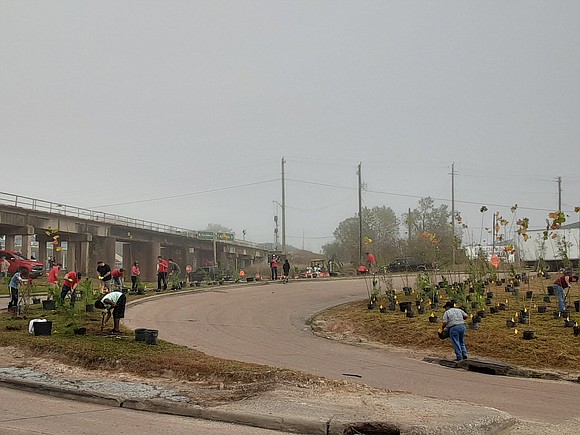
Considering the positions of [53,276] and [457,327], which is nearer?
[457,327]

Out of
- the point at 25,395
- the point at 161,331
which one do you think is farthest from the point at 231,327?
the point at 25,395

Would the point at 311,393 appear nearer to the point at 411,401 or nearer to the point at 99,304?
the point at 411,401

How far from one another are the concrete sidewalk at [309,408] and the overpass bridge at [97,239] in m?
30.7

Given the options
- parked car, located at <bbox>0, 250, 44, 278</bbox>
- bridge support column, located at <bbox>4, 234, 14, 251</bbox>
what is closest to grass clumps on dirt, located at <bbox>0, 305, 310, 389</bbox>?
parked car, located at <bbox>0, 250, 44, 278</bbox>

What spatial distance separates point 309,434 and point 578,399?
21.1 ft

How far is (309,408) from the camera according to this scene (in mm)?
9055

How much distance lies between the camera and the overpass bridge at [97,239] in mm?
53125

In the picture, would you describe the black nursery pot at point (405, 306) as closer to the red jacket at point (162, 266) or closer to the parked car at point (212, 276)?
the red jacket at point (162, 266)

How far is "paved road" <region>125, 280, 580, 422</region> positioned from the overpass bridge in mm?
17349

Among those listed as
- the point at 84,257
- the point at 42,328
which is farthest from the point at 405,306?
the point at 84,257

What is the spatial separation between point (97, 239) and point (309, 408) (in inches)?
2402

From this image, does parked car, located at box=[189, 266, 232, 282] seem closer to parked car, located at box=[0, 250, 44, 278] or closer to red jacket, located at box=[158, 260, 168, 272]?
red jacket, located at box=[158, 260, 168, 272]

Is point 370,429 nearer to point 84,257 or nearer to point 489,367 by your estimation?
point 489,367

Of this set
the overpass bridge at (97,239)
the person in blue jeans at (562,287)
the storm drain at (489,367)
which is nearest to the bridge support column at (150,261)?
the overpass bridge at (97,239)
